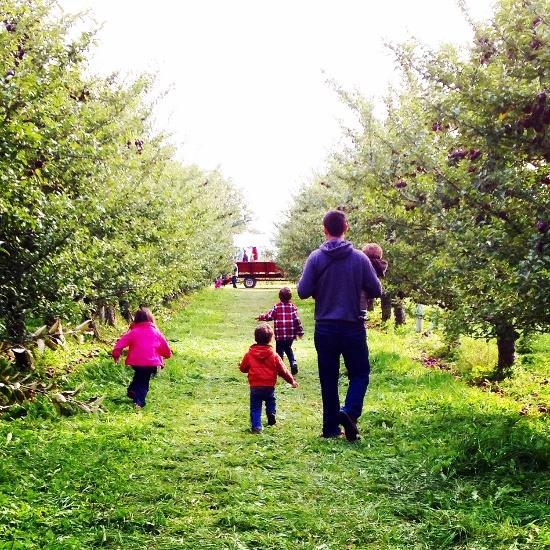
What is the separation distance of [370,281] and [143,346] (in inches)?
135

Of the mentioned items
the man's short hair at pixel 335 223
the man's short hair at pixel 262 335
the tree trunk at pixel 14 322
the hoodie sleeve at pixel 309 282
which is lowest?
the man's short hair at pixel 262 335

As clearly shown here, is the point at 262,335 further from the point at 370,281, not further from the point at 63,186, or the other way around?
the point at 63,186

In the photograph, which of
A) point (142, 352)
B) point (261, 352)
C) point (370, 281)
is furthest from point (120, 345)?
point (370, 281)

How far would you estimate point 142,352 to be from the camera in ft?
25.8

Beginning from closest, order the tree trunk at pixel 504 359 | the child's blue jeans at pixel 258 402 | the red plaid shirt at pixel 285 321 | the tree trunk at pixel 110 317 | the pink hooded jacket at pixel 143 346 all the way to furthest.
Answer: the child's blue jeans at pixel 258 402
the pink hooded jacket at pixel 143 346
the tree trunk at pixel 504 359
the red plaid shirt at pixel 285 321
the tree trunk at pixel 110 317

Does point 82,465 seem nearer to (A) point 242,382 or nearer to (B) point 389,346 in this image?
(A) point 242,382

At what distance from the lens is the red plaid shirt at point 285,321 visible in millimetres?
10328

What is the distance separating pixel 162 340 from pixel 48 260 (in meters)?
1.93

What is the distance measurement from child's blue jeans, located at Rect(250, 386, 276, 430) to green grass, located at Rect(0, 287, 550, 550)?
21cm

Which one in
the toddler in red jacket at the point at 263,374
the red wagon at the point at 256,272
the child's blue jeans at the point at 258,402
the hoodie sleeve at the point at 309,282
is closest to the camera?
the hoodie sleeve at the point at 309,282

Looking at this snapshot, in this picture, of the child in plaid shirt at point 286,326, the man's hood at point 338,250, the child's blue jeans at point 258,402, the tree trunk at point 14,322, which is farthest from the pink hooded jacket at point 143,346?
the man's hood at point 338,250

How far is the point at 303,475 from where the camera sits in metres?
4.93

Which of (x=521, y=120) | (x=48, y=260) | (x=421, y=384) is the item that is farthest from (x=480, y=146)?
(x=48, y=260)

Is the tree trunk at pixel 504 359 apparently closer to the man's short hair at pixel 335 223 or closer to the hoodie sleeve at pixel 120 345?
the man's short hair at pixel 335 223
